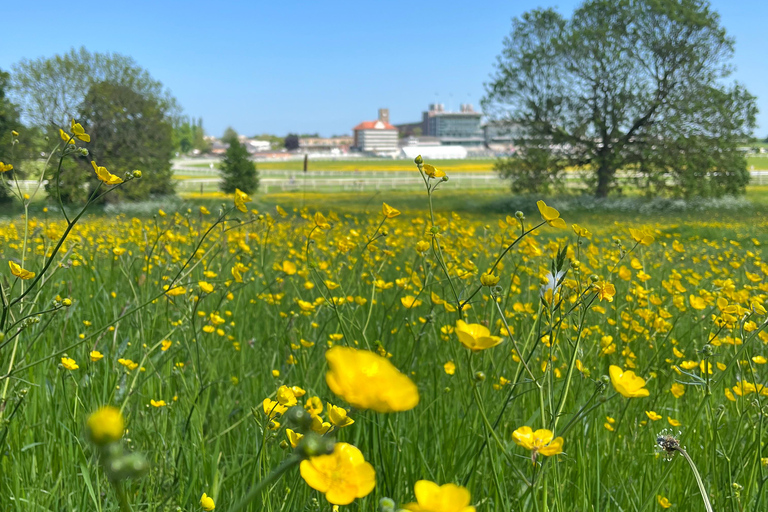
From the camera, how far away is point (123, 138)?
600 inches

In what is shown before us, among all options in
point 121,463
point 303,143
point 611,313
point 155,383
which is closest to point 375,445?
point 155,383

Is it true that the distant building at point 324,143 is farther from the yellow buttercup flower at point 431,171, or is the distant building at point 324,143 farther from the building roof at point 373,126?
the yellow buttercup flower at point 431,171

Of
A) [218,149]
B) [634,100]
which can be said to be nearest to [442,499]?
[634,100]

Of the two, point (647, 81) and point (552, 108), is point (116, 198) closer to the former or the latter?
point (552, 108)

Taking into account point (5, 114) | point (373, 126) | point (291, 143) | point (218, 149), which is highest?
point (373, 126)

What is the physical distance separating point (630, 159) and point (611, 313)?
1355 centimetres

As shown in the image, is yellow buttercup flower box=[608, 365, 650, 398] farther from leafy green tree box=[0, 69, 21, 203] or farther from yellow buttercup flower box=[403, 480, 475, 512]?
leafy green tree box=[0, 69, 21, 203]

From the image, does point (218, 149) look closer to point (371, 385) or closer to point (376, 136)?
point (376, 136)

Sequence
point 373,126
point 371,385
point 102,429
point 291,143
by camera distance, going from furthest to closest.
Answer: point 373,126 → point 291,143 → point 371,385 → point 102,429

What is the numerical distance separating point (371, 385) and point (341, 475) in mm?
130

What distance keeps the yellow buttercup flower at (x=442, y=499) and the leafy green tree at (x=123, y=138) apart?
597 inches

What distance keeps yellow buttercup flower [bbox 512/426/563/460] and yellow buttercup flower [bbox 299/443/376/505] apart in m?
0.19

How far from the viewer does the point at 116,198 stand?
15.9 meters

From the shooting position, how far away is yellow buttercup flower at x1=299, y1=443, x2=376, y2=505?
44 centimetres
